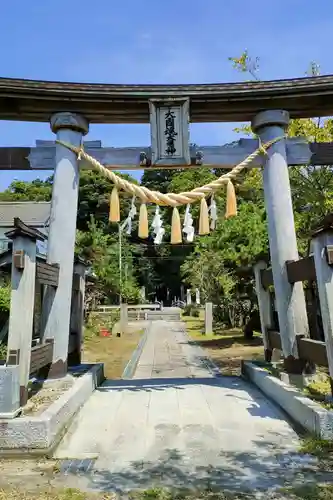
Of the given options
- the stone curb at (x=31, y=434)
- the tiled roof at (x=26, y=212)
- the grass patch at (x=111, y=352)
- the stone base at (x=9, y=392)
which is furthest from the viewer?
the tiled roof at (x=26, y=212)

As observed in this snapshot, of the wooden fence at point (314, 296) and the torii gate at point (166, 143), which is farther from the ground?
the torii gate at point (166, 143)

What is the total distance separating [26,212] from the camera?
89.5 ft

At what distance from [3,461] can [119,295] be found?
29.5 meters

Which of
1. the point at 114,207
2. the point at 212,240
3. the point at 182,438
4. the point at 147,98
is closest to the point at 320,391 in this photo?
the point at 182,438

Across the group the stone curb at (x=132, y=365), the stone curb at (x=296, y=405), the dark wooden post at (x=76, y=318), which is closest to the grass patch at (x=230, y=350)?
the stone curb at (x=132, y=365)

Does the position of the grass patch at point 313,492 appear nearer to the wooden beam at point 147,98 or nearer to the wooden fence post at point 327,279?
the wooden fence post at point 327,279

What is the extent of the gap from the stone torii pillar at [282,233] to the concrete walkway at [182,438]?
109 cm

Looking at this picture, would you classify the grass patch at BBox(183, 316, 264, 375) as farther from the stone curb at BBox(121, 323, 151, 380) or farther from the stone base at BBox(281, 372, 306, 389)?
the stone base at BBox(281, 372, 306, 389)

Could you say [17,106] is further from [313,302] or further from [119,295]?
[119,295]

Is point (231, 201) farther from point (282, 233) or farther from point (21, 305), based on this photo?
point (21, 305)

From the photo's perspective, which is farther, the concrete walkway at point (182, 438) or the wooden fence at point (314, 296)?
the wooden fence at point (314, 296)

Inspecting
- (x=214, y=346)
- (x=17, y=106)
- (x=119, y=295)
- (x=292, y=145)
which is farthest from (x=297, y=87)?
(x=119, y=295)

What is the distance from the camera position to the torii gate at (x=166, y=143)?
6.18 m

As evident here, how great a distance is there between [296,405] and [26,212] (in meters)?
25.4
